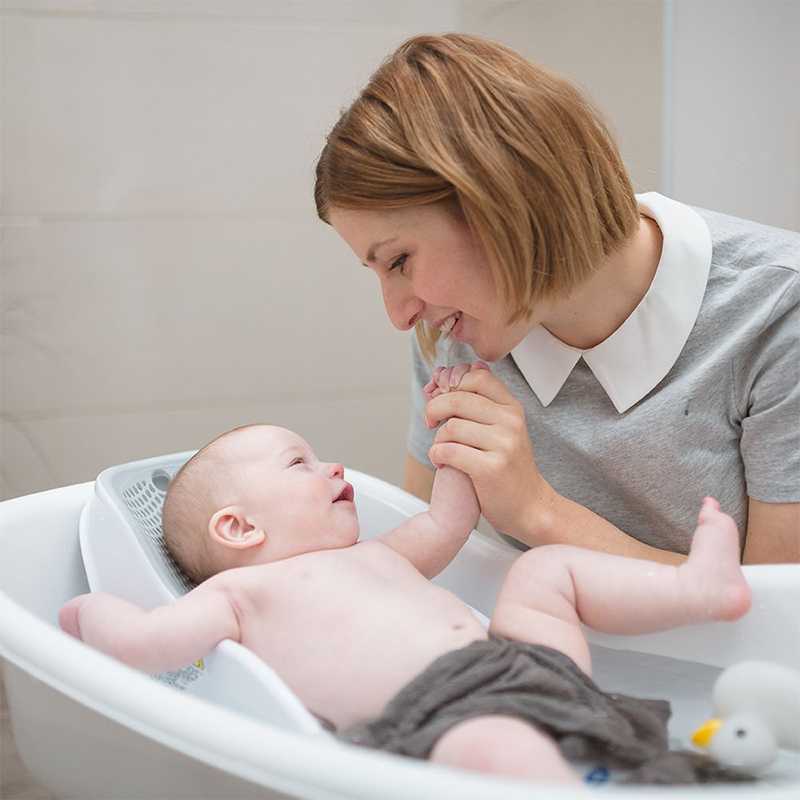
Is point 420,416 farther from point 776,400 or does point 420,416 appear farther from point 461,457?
point 776,400

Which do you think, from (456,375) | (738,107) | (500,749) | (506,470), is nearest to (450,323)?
(456,375)

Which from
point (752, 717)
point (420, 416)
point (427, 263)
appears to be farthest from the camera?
point (420, 416)

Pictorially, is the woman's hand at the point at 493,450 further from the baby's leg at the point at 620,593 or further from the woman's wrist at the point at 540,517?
the baby's leg at the point at 620,593

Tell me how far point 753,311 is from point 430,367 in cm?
42

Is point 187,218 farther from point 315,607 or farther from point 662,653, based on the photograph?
point 662,653

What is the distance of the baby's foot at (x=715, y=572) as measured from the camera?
3.08ft

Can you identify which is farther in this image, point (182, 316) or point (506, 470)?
point (182, 316)

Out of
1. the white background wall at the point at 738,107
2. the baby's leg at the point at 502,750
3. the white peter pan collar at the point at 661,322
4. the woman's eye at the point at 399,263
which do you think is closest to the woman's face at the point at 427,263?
the woman's eye at the point at 399,263

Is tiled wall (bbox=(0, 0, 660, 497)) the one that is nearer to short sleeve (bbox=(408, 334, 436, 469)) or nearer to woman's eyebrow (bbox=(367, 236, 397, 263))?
short sleeve (bbox=(408, 334, 436, 469))

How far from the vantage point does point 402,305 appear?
3.61 feet

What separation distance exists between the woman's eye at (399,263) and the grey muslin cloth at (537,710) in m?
0.38

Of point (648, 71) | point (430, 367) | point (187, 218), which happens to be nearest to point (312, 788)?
point (430, 367)

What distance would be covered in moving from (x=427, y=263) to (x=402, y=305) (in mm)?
59

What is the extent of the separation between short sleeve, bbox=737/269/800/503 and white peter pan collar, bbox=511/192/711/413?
79 millimetres
